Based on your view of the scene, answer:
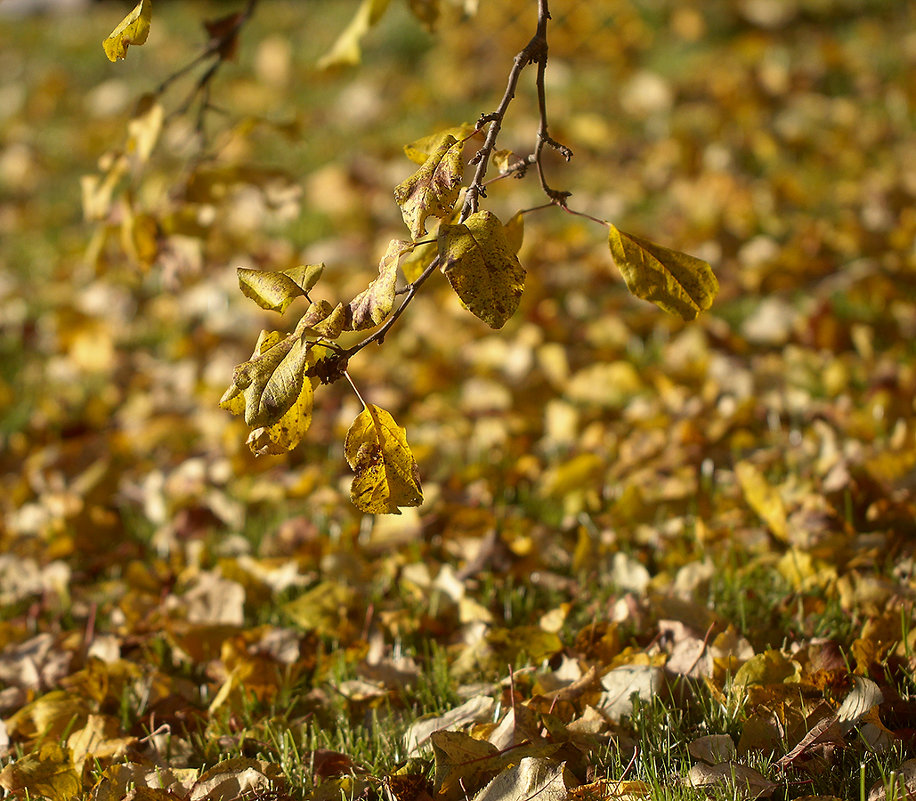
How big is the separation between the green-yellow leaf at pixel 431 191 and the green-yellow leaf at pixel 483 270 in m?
0.03

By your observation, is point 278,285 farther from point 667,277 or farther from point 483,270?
point 667,277

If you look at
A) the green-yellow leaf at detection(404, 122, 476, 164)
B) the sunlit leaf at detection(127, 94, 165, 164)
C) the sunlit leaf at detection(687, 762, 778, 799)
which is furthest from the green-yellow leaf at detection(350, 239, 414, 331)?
the sunlit leaf at detection(127, 94, 165, 164)

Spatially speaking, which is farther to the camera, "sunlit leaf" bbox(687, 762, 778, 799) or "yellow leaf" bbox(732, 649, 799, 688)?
"yellow leaf" bbox(732, 649, 799, 688)

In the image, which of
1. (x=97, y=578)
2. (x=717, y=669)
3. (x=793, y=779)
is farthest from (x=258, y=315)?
(x=793, y=779)

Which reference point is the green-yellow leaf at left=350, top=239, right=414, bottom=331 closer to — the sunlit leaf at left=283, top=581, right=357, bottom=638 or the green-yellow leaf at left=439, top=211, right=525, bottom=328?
the green-yellow leaf at left=439, top=211, right=525, bottom=328

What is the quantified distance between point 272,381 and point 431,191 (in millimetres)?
252

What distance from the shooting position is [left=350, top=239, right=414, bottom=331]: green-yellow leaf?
887mm

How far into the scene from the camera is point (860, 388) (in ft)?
6.89

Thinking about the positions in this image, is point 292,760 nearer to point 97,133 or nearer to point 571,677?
point 571,677

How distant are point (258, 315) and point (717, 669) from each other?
6.62 feet

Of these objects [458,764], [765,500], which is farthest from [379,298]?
[765,500]

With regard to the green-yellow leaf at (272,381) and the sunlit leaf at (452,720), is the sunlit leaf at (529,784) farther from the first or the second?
the green-yellow leaf at (272,381)

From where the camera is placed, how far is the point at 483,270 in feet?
2.99

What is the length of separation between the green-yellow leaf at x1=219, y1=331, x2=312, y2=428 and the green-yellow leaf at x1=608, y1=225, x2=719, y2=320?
0.37 metres
